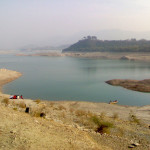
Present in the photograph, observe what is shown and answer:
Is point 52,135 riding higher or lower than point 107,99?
higher

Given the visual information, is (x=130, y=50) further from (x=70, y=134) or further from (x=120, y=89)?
(x=70, y=134)

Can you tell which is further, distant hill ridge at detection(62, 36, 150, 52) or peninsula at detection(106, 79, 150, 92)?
distant hill ridge at detection(62, 36, 150, 52)

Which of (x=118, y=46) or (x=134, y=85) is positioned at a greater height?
(x=118, y=46)

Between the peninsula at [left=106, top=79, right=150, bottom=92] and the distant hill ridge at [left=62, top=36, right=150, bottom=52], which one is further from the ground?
the distant hill ridge at [left=62, top=36, right=150, bottom=52]

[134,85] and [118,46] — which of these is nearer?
[134,85]

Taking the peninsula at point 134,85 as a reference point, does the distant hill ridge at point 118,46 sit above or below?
above

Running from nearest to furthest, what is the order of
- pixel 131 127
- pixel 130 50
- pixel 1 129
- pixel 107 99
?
pixel 1 129
pixel 131 127
pixel 107 99
pixel 130 50

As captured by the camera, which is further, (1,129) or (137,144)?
(137,144)

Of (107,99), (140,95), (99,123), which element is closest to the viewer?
(99,123)

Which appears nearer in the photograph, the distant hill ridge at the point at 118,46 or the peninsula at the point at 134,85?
the peninsula at the point at 134,85

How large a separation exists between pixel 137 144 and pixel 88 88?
51.2 feet

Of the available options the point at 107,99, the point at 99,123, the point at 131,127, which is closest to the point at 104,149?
the point at 99,123

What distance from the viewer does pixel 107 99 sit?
16.7 metres

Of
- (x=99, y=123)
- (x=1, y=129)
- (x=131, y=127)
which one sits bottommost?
(x=131, y=127)
